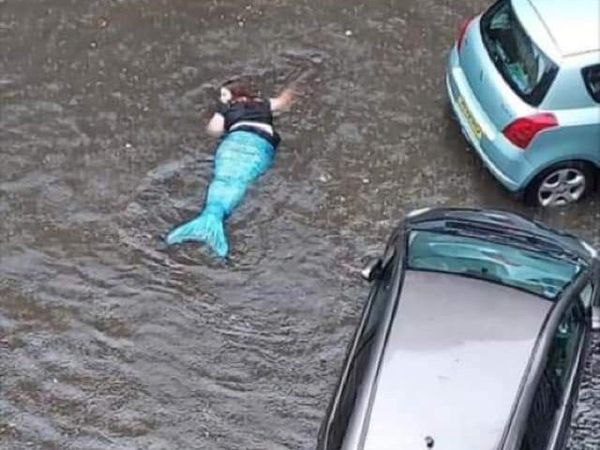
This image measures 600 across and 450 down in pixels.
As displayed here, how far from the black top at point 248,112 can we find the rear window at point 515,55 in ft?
6.41

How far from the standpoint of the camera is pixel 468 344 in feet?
25.6

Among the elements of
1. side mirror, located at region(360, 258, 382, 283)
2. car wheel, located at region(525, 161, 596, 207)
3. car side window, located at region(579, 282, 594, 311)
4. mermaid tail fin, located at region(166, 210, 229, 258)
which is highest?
car side window, located at region(579, 282, 594, 311)

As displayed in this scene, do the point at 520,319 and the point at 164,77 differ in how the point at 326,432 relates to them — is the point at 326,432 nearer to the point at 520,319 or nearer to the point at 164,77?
the point at 520,319

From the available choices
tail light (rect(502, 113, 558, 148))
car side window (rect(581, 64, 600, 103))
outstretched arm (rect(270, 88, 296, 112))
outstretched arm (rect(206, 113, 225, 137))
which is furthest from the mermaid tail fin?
car side window (rect(581, 64, 600, 103))

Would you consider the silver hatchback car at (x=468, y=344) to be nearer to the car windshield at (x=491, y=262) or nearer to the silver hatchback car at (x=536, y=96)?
the car windshield at (x=491, y=262)

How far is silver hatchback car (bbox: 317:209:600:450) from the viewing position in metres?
7.40

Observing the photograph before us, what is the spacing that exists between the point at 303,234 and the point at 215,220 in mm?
709

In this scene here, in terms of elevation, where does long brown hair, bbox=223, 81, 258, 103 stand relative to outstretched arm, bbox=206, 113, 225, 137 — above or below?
above

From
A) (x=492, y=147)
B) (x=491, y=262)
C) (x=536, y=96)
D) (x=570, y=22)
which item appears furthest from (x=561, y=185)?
(x=491, y=262)

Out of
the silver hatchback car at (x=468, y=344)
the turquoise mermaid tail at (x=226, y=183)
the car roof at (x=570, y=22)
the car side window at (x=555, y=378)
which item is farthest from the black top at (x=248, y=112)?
the car side window at (x=555, y=378)

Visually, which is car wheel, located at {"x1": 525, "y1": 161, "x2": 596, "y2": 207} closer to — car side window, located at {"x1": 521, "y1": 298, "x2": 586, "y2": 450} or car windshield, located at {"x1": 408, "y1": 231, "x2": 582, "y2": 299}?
car windshield, located at {"x1": 408, "y1": 231, "x2": 582, "y2": 299}

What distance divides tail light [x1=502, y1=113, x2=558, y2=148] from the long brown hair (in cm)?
243

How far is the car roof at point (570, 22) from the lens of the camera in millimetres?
10133

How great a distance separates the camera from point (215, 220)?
10.6m
